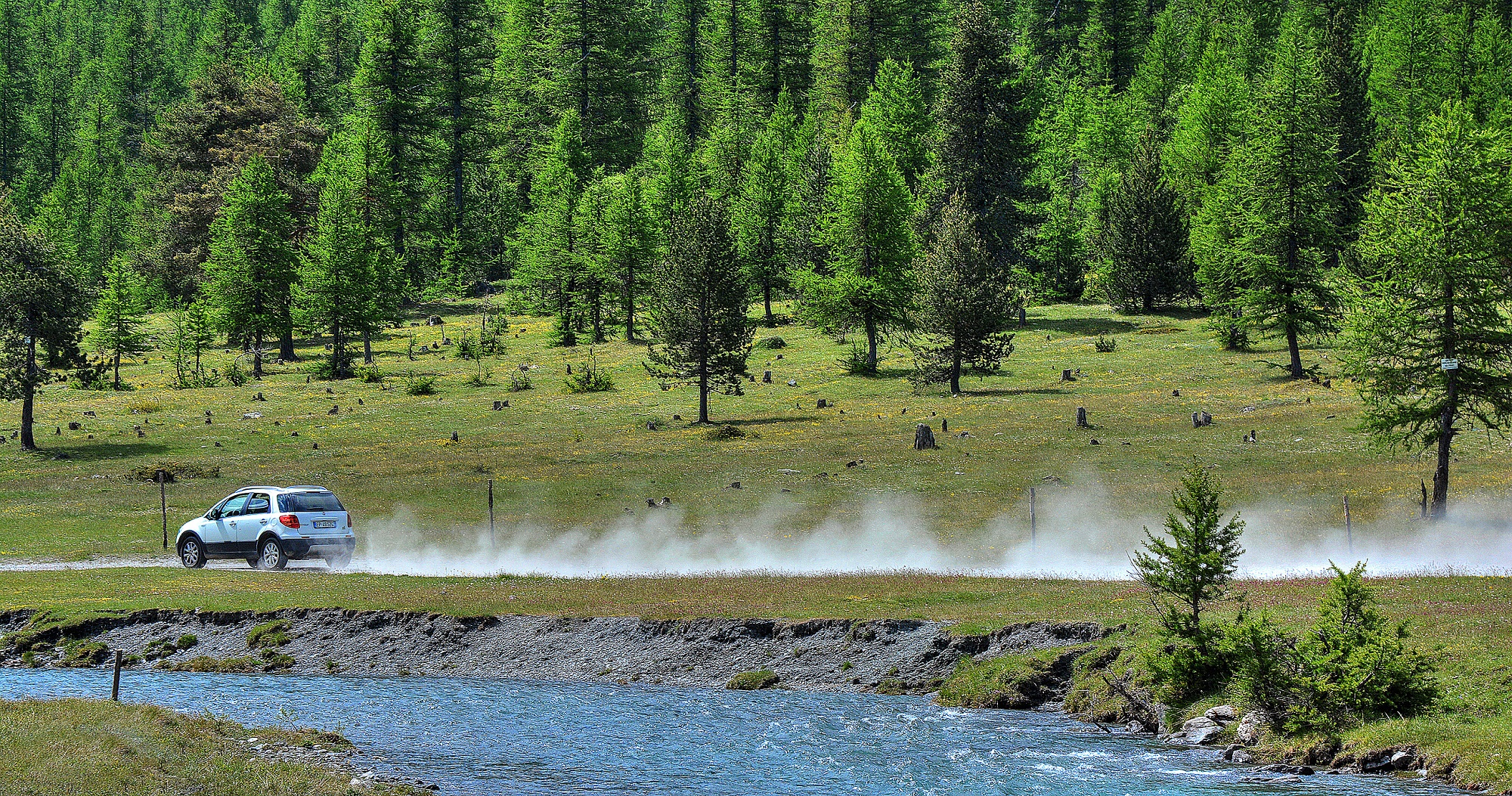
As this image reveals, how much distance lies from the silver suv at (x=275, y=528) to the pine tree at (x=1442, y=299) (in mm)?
32571

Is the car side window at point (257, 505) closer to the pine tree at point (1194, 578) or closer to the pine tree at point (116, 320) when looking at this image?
the pine tree at point (1194, 578)

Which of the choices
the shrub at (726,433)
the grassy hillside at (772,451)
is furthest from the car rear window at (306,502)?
the shrub at (726,433)

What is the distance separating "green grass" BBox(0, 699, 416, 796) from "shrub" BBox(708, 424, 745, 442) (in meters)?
40.7

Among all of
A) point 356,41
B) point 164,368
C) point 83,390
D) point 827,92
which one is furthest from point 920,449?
point 356,41

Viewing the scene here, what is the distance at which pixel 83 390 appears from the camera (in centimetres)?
8394

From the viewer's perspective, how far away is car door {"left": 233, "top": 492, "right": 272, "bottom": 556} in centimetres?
3459

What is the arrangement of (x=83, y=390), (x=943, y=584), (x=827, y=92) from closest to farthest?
(x=943, y=584) → (x=83, y=390) → (x=827, y=92)

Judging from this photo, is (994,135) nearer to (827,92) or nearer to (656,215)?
(656,215)

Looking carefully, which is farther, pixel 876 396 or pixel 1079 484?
pixel 876 396

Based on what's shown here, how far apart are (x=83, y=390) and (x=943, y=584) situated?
74.7 m

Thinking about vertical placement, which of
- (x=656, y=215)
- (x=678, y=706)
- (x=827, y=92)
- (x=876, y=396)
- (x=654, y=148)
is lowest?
(x=678, y=706)

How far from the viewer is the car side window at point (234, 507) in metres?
35.0

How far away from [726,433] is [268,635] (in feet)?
111

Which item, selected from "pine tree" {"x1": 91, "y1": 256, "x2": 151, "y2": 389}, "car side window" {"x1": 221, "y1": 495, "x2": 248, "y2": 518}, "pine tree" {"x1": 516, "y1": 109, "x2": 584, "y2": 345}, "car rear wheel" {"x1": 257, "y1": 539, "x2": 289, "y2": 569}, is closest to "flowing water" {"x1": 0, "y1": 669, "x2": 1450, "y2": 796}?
"car rear wheel" {"x1": 257, "y1": 539, "x2": 289, "y2": 569}
